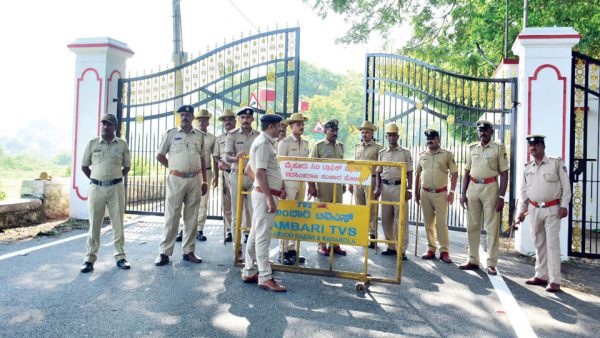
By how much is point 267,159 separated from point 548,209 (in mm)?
2985

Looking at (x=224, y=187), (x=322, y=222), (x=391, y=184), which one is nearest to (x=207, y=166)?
(x=224, y=187)

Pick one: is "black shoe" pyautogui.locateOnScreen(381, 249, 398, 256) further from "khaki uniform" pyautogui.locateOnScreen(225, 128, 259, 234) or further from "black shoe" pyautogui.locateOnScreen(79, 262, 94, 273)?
"black shoe" pyautogui.locateOnScreen(79, 262, 94, 273)

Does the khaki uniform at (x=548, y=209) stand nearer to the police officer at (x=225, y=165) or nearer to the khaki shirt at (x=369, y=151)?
the khaki shirt at (x=369, y=151)

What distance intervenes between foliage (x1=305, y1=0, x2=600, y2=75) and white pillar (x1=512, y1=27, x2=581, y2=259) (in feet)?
16.1

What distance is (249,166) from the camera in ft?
16.4

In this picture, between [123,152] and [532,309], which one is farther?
[123,152]

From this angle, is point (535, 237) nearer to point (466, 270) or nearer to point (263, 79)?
point (466, 270)

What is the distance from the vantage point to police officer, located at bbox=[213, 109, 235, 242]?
696 centimetres

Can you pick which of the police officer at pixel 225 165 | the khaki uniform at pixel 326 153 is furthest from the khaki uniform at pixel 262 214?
the police officer at pixel 225 165

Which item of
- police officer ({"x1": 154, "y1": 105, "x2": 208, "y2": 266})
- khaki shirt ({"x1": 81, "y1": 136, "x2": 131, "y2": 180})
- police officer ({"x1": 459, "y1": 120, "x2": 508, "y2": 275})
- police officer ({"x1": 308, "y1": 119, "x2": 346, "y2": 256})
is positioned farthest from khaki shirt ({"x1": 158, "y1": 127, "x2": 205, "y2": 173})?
police officer ({"x1": 459, "y1": 120, "x2": 508, "y2": 275})

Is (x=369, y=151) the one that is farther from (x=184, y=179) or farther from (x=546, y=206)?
(x=184, y=179)

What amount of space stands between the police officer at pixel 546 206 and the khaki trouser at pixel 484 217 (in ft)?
1.50

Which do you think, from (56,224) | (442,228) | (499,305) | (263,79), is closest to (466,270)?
(442,228)

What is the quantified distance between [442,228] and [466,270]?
27.3 inches
